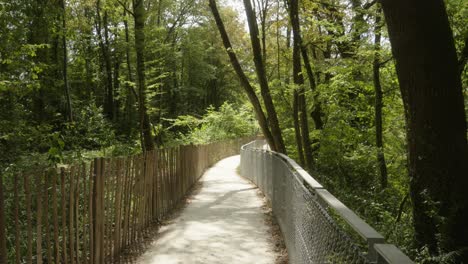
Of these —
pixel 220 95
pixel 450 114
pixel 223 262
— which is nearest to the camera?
pixel 450 114

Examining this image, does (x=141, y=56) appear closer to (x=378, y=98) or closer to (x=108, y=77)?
(x=378, y=98)

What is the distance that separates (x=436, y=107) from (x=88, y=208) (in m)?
4.08

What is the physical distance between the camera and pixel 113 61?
37.9 metres

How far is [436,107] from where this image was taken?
3449 millimetres

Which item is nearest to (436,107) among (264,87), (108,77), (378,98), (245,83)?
(378,98)

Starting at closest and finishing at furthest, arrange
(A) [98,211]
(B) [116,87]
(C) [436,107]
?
(C) [436,107] < (A) [98,211] < (B) [116,87]

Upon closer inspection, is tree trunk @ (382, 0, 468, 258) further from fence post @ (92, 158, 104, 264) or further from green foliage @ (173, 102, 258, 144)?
green foliage @ (173, 102, 258, 144)

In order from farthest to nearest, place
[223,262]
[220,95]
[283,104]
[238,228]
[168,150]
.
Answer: [220,95]
[283,104]
[168,150]
[238,228]
[223,262]

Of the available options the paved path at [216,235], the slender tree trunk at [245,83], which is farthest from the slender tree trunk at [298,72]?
the paved path at [216,235]

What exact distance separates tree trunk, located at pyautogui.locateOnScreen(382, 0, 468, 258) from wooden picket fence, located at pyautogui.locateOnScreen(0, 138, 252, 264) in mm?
3608

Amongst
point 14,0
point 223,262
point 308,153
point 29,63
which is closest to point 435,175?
point 223,262

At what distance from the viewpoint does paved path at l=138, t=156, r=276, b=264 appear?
6035 millimetres

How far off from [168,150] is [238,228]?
258cm

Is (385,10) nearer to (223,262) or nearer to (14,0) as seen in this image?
(223,262)
